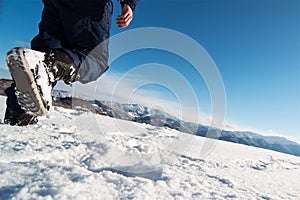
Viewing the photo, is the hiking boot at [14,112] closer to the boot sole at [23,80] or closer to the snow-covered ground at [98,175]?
the snow-covered ground at [98,175]

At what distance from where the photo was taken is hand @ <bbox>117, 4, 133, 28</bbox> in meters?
1.61

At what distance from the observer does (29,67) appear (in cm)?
125

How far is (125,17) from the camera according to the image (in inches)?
63.9

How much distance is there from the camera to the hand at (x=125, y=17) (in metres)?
1.61

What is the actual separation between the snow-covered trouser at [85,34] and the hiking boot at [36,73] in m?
0.20

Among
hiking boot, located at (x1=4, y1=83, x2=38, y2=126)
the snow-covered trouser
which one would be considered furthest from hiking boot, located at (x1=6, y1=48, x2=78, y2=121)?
hiking boot, located at (x1=4, y1=83, x2=38, y2=126)

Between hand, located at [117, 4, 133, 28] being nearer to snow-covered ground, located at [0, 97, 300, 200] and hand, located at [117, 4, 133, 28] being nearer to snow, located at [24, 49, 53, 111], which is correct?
snow, located at [24, 49, 53, 111]

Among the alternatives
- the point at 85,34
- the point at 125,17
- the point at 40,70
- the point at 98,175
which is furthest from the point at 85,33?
the point at 98,175

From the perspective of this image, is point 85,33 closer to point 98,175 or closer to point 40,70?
point 40,70

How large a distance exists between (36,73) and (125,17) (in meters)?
0.74

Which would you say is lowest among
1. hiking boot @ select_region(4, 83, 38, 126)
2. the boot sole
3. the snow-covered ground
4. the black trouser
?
the snow-covered ground

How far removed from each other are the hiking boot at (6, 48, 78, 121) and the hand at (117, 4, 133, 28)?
45cm

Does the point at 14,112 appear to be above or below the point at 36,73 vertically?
below

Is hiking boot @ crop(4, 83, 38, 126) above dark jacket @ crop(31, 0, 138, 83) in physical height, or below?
below
